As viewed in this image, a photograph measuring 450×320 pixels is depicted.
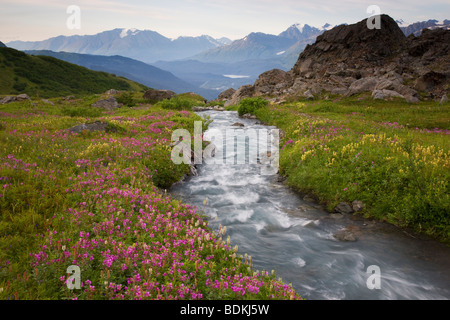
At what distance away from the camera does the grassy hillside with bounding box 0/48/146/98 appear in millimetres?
130250

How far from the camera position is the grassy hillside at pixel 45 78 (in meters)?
130

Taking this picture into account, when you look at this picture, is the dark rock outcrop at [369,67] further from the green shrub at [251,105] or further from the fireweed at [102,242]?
the fireweed at [102,242]

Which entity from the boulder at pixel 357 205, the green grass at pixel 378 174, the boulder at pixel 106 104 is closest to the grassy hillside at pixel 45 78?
the boulder at pixel 106 104

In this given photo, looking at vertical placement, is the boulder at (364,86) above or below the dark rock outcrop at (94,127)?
above

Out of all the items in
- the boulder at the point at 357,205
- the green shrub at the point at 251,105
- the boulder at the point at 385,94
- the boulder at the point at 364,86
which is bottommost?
the boulder at the point at 357,205

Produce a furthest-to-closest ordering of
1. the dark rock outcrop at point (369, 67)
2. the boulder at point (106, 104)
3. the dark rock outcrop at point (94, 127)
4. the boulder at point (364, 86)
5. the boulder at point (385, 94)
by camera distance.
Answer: the boulder at point (106, 104)
the boulder at point (364, 86)
the dark rock outcrop at point (369, 67)
the boulder at point (385, 94)
the dark rock outcrop at point (94, 127)

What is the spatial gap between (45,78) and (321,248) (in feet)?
607

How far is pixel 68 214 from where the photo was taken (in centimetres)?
679

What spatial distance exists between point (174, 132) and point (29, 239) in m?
13.2

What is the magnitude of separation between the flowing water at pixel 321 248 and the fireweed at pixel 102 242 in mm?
1398

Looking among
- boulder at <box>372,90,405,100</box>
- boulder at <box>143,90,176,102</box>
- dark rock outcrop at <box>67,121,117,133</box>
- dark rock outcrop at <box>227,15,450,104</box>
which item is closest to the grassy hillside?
boulder at <box>143,90,176,102</box>

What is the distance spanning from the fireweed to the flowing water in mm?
1398

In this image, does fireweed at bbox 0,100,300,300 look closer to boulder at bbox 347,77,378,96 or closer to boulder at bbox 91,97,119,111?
boulder at bbox 91,97,119,111

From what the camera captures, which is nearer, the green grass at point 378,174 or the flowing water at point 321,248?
the flowing water at point 321,248
